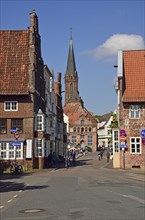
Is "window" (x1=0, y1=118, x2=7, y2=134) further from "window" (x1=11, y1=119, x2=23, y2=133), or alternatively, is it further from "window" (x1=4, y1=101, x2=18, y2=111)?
"window" (x1=4, y1=101, x2=18, y2=111)

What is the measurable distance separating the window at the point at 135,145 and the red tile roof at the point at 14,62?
12.1 m

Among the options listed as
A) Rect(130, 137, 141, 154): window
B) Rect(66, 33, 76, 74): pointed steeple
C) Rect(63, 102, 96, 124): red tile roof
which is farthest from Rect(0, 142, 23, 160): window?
Rect(66, 33, 76, 74): pointed steeple

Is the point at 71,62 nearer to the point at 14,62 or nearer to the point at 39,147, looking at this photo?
the point at 14,62

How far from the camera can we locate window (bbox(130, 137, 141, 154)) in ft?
149

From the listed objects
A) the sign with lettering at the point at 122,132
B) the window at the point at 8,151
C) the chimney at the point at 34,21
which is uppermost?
the chimney at the point at 34,21

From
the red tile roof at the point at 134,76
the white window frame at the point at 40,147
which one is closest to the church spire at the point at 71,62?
the red tile roof at the point at 134,76

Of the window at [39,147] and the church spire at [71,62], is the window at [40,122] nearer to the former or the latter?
the window at [39,147]

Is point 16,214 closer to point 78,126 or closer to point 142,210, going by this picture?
point 142,210

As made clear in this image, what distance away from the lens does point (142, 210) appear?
14891 millimetres

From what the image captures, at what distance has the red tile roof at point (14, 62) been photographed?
157 feet

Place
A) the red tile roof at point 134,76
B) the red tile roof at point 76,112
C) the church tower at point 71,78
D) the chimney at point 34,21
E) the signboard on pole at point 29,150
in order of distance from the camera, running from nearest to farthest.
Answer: the red tile roof at point 134,76, the signboard on pole at point 29,150, the chimney at point 34,21, the red tile roof at point 76,112, the church tower at point 71,78

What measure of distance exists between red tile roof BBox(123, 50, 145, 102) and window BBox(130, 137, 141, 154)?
12.9 feet

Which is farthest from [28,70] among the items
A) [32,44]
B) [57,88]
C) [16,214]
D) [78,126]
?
[78,126]

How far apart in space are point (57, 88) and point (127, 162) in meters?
34.6
